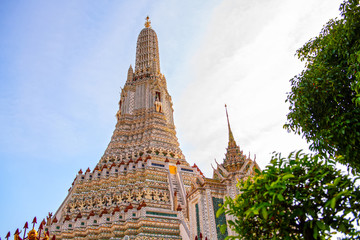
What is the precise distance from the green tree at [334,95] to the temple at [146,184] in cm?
272

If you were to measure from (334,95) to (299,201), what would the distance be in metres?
2.93

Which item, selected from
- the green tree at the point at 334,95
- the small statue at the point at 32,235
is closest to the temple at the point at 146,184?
the green tree at the point at 334,95

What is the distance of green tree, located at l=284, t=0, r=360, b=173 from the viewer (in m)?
7.18

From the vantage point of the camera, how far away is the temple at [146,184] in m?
18.5

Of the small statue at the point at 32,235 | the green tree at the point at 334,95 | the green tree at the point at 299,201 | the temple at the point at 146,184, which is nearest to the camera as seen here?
the green tree at the point at 299,201

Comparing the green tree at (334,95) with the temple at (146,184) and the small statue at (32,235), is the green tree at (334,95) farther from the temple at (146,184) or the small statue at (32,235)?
the small statue at (32,235)

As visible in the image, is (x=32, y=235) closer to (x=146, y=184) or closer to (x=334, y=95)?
(x=146, y=184)

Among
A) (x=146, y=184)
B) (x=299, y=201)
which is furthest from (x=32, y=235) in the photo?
(x=299, y=201)

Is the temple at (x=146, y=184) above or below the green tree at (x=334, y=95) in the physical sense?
above

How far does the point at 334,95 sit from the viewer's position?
7.63 m

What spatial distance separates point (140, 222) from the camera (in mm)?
20375

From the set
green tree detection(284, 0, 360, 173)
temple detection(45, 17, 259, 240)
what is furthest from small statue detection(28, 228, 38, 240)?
green tree detection(284, 0, 360, 173)

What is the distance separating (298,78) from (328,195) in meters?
3.75

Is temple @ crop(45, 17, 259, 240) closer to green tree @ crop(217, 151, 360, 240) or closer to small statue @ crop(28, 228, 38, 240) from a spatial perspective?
green tree @ crop(217, 151, 360, 240)
